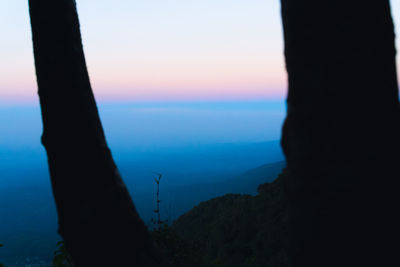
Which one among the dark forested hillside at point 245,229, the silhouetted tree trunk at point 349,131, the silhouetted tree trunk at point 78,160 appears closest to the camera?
the silhouetted tree trunk at point 349,131

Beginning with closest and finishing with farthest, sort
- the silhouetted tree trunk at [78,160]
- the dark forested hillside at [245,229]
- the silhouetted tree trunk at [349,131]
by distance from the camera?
the silhouetted tree trunk at [349,131] → the silhouetted tree trunk at [78,160] → the dark forested hillside at [245,229]

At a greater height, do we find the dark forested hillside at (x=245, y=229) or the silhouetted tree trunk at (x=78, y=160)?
the silhouetted tree trunk at (x=78, y=160)

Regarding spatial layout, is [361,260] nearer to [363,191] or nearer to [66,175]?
[363,191]

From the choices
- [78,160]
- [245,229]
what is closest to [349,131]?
[78,160]

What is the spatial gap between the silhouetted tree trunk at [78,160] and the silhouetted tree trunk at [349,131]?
1438mm

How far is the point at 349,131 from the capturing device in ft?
5.56

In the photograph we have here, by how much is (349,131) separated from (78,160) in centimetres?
205

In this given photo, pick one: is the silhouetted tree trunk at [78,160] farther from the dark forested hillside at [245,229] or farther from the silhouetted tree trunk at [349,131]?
the dark forested hillside at [245,229]

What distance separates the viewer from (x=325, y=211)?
1771mm

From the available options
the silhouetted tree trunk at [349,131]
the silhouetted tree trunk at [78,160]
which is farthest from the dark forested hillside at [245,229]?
the silhouetted tree trunk at [349,131]

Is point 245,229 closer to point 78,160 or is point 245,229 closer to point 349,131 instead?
point 78,160

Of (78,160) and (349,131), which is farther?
(78,160)

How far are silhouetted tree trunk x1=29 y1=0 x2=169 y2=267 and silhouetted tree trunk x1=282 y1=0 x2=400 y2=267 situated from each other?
4.72 ft

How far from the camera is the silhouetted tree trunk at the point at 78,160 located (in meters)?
2.36
